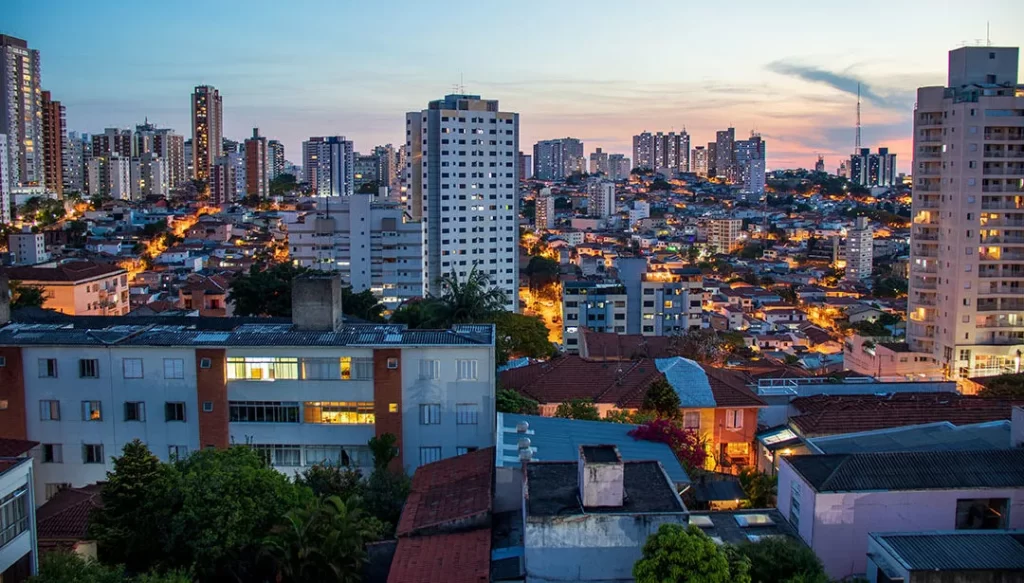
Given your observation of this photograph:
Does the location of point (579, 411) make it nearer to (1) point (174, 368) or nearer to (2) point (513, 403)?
(2) point (513, 403)

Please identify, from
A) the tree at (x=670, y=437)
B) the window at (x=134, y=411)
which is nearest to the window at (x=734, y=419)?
the tree at (x=670, y=437)

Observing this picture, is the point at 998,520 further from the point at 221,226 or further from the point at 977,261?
the point at 221,226

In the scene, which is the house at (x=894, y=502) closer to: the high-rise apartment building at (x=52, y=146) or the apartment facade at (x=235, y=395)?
the apartment facade at (x=235, y=395)

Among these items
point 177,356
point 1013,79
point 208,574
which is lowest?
point 208,574

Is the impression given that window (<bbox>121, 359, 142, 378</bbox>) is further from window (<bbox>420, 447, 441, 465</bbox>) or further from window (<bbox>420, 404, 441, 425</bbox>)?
window (<bbox>420, 447, 441, 465</bbox>)

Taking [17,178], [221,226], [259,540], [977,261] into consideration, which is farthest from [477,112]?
[17,178]

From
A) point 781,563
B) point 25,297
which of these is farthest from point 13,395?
point 25,297

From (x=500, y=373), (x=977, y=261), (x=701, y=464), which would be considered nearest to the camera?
(x=701, y=464)
